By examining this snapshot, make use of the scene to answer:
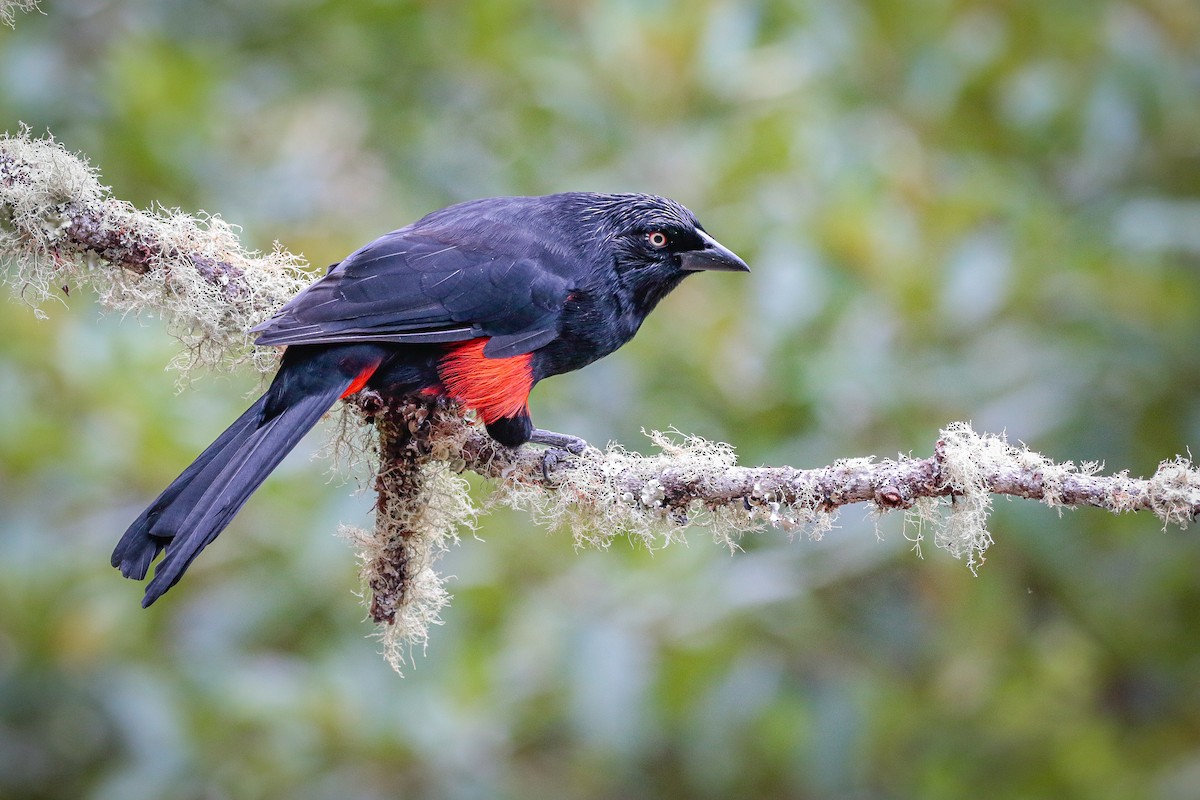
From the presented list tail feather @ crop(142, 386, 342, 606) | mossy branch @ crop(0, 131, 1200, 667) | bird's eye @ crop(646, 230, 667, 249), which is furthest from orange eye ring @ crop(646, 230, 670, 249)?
tail feather @ crop(142, 386, 342, 606)

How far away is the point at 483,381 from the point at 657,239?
0.87 metres

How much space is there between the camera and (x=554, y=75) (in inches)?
192

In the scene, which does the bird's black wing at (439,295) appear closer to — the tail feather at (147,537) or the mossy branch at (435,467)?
the mossy branch at (435,467)

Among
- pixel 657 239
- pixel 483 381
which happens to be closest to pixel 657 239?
pixel 657 239

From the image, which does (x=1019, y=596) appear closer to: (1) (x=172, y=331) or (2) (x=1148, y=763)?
(2) (x=1148, y=763)

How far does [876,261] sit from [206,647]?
2.73m

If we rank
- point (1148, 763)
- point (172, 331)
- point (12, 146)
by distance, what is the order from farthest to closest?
point (1148, 763), point (172, 331), point (12, 146)

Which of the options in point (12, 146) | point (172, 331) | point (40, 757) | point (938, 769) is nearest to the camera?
point (12, 146)

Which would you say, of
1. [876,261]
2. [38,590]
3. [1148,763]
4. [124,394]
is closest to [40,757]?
[38,590]

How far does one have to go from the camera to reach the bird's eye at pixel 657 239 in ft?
11.6

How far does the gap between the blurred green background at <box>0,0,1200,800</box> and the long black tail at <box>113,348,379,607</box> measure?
880 mm

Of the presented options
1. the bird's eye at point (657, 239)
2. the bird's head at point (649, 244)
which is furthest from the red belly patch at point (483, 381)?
the bird's eye at point (657, 239)

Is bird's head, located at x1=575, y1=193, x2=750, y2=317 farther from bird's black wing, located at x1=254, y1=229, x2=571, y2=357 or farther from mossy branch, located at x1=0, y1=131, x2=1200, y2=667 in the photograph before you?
mossy branch, located at x1=0, y1=131, x2=1200, y2=667

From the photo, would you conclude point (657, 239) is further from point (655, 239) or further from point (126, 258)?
point (126, 258)
